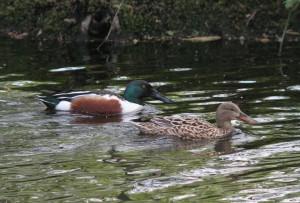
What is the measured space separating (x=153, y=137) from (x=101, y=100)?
2.31m

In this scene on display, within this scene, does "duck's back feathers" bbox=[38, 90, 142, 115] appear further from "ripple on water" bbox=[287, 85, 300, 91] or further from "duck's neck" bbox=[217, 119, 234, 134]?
"ripple on water" bbox=[287, 85, 300, 91]

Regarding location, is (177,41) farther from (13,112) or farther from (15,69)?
(13,112)

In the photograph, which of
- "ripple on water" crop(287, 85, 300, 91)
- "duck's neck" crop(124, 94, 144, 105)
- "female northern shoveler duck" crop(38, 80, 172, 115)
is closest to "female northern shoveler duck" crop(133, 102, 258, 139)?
"female northern shoveler duck" crop(38, 80, 172, 115)

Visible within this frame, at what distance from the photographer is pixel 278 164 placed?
9.34m

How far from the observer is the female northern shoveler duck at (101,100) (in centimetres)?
1383

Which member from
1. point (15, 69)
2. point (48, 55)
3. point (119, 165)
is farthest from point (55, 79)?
point (119, 165)

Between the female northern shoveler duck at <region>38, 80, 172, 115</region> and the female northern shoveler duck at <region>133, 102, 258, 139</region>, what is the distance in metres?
1.92

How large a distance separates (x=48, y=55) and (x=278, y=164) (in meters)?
10.2

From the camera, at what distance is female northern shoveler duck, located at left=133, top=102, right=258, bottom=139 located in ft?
38.0

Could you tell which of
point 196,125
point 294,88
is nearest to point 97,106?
point 196,125

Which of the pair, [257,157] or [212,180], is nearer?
[212,180]

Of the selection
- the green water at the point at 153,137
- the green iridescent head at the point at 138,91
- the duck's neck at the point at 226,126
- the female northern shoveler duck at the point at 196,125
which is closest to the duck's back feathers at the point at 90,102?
the green iridescent head at the point at 138,91

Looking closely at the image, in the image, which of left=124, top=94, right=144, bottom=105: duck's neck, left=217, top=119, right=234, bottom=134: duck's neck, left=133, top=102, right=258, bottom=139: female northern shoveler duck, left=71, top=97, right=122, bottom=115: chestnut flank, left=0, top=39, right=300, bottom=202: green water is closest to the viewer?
left=0, top=39, right=300, bottom=202: green water

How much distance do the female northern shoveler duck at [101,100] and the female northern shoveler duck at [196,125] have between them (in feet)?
6.31
